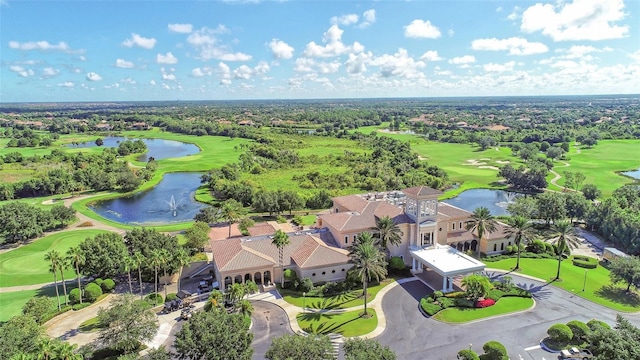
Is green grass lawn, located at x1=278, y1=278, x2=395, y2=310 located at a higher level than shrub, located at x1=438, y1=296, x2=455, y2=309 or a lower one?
lower

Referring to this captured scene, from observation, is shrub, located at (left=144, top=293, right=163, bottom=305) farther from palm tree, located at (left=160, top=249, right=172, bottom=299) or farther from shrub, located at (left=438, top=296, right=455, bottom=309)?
shrub, located at (left=438, top=296, right=455, bottom=309)

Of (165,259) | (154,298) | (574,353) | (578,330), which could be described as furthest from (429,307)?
(154,298)

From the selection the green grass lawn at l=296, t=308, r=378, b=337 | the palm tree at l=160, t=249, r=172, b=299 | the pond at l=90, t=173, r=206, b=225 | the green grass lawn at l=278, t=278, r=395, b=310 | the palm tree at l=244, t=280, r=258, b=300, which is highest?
the palm tree at l=160, t=249, r=172, b=299

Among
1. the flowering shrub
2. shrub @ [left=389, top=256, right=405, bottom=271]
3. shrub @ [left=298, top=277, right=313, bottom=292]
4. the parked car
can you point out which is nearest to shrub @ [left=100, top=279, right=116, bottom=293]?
shrub @ [left=298, top=277, right=313, bottom=292]

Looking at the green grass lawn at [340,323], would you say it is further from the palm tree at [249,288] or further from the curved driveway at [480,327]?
the palm tree at [249,288]

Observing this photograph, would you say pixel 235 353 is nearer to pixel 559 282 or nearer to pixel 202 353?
pixel 202 353

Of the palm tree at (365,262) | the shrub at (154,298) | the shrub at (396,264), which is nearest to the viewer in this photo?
the palm tree at (365,262)

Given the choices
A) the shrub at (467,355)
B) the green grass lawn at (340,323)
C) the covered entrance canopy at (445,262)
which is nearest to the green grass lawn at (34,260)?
the green grass lawn at (340,323)

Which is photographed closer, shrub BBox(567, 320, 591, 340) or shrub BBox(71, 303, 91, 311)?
shrub BBox(567, 320, 591, 340)
